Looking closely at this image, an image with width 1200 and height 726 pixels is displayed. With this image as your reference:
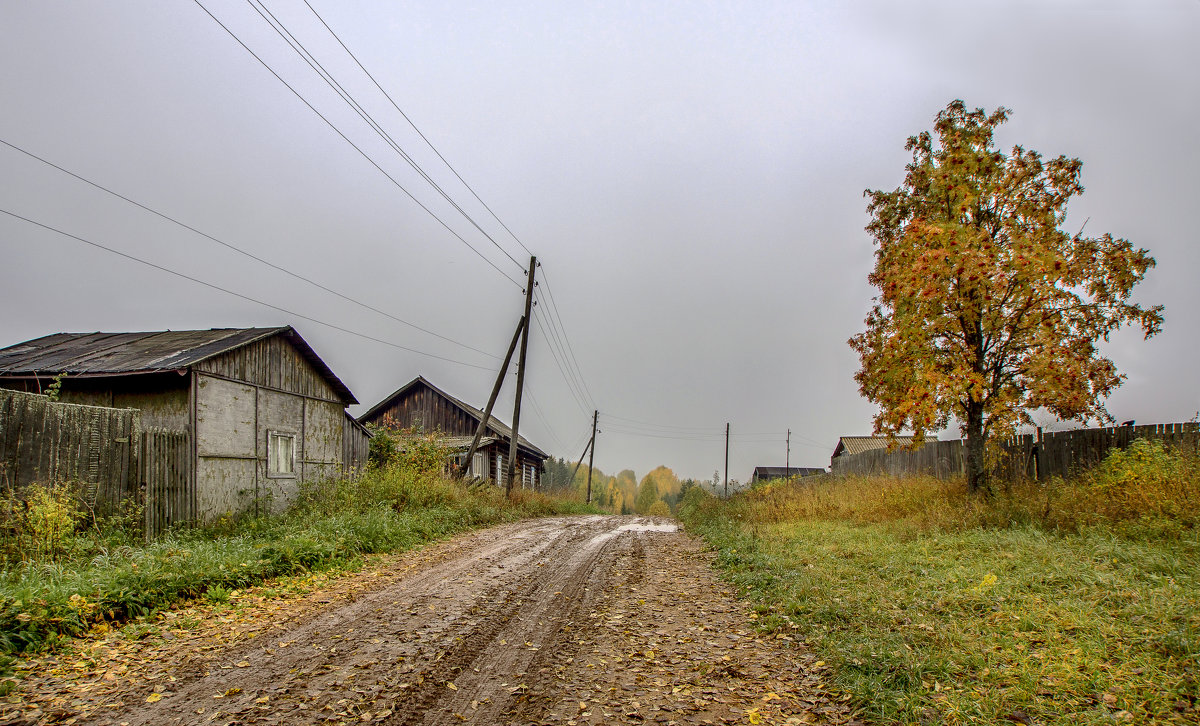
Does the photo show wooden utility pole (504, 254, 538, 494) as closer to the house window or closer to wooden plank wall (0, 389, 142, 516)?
the house window

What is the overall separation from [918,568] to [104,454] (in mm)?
12859

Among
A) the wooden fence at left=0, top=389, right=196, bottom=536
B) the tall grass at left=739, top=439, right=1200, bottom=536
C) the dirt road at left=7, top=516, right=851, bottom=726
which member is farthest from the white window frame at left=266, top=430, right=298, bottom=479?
the tall grass at left=739, top=439, right=1200, bottom=536

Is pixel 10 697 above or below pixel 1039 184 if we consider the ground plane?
below

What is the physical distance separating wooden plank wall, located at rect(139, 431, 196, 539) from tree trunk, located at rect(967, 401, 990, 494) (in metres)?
16.1

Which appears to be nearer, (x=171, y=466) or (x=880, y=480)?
(x=171, y=466)

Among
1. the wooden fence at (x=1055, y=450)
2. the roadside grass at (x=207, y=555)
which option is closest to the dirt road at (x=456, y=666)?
the roadside grass at (x=207, y=555)

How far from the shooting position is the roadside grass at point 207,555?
6020mm

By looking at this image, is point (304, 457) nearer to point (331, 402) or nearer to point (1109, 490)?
point (331, 402)

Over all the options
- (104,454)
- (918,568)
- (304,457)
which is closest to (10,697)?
(104,454)

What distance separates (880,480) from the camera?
1595 cm

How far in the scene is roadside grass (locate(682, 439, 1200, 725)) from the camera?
14.0 ft

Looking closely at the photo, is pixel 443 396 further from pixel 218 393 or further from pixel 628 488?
pixel 628 488

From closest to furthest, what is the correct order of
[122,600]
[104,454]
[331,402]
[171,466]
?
[122,600] → [104,454] → [171,466] → [331,402]

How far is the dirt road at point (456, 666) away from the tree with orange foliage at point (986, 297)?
7.43 meters
